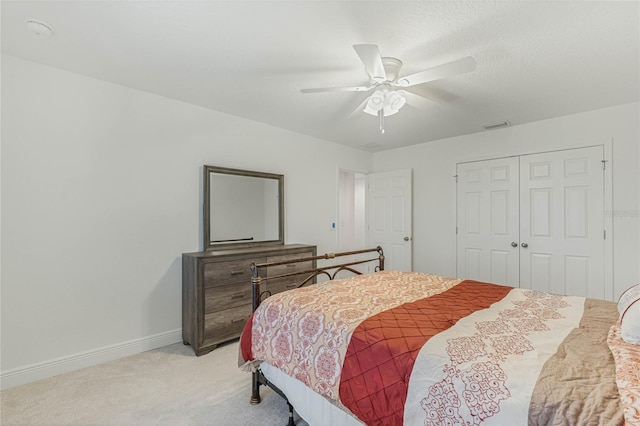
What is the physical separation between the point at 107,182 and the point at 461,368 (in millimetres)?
3006

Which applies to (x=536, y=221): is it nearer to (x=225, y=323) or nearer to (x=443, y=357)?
(x=443, y=357)

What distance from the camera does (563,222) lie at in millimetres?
3457

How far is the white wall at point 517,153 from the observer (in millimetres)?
3082

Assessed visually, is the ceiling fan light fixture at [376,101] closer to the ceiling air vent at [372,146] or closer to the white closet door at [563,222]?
the ceiling air vent at [372,146]

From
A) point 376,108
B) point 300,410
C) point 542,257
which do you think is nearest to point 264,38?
point 376,108

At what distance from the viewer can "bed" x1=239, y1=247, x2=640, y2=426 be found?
0.96 m

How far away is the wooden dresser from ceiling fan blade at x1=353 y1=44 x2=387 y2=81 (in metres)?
2.07

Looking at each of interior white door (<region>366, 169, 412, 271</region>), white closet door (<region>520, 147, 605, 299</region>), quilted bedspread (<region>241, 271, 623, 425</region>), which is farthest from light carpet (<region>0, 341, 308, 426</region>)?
white closet door (<region>520, 147, 605, 299</region>)

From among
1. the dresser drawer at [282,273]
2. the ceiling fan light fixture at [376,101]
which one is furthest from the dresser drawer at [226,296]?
the ceiling fan light fixture at [376,101]

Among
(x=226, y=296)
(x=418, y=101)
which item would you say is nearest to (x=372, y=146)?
(x=418, y=101)

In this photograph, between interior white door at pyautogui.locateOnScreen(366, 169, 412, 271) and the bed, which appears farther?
interior white door at pyautogui.locateOnScreen(366, 169, 412, 271)

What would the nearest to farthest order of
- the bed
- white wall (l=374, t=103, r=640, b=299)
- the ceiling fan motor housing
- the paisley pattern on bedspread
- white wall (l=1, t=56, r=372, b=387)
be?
the bed
the paisley pattern on bedspread
the ceiling fan motor housing
white wall (l=1, t=56, r=372, b=387)
white wall (l=374, t=103, r=640, b=299)

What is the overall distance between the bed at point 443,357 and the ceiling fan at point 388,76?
1.42 meters

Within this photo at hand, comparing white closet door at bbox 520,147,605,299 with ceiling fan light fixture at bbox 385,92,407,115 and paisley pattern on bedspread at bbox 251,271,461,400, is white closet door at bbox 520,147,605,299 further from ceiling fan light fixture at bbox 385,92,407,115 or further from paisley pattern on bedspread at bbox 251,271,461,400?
ceiling fan light fixture at bbox 385,92,407,115
